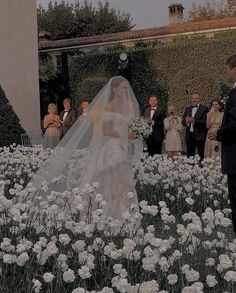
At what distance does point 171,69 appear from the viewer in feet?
78.4

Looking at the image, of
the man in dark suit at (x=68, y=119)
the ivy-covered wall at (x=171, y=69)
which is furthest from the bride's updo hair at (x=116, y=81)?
the ivy-covered wall at (x=171, y=69)

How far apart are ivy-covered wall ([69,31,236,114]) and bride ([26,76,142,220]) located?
47.1ft

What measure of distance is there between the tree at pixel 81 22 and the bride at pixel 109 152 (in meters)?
42.2

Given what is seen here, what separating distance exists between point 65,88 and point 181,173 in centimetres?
2357

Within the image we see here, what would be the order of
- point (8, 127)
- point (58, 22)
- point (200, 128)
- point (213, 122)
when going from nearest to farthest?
point (213, 122) → point (200, 128) → point (8, 127) → point (58, 22)

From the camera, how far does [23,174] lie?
408 inches

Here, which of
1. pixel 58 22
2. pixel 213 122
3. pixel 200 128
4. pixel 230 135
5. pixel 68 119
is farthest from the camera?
pixel 58 22

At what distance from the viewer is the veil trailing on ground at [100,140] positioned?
742cm

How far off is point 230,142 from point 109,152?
2.02m

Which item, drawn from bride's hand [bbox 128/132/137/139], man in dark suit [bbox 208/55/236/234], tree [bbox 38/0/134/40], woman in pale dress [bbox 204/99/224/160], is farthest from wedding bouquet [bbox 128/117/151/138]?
tree [bbox 38/0/134/40]

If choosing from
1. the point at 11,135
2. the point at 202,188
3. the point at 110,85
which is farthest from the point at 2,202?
the point at 11,135

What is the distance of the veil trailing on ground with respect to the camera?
7.42 metres

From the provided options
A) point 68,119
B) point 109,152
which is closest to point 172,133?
point 68,119

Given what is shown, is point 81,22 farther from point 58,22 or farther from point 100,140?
point 100,140
